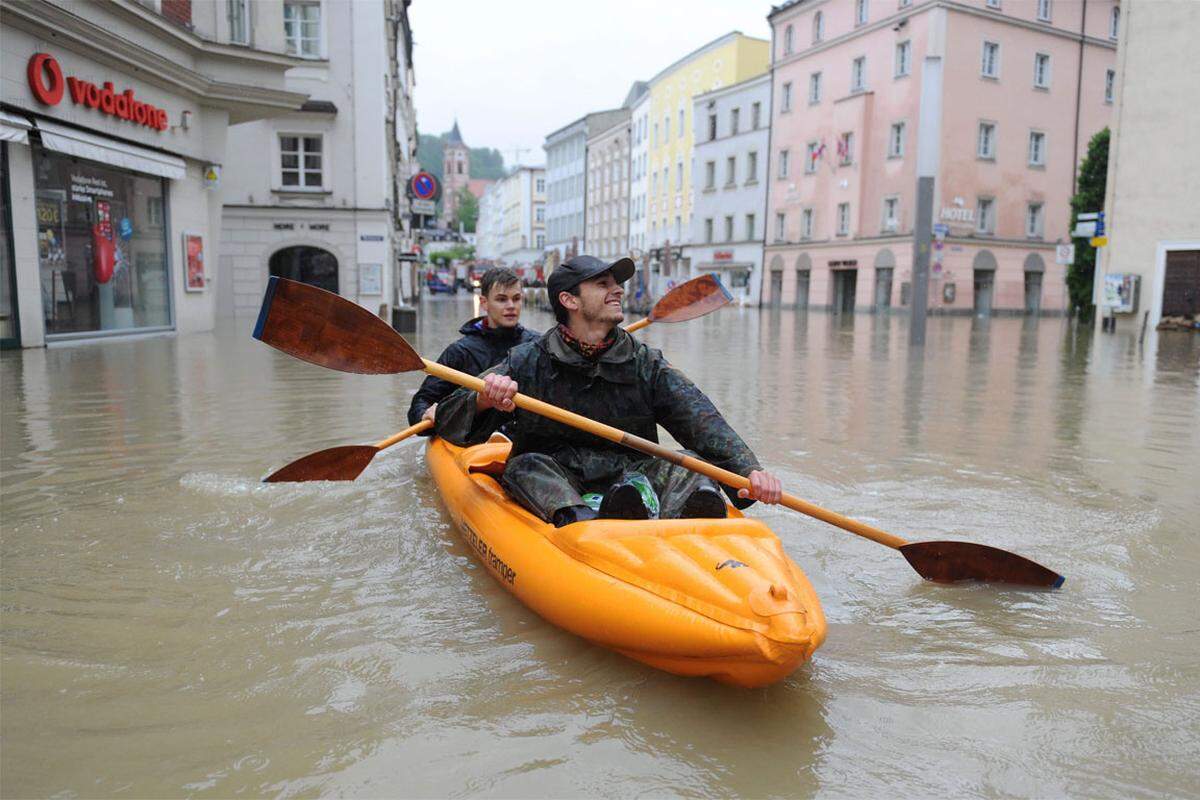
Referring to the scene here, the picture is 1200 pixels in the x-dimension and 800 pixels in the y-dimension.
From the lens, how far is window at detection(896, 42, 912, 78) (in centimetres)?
3606

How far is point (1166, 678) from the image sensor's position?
10.8 feet

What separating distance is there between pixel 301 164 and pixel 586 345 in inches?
916

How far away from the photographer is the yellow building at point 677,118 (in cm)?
4947

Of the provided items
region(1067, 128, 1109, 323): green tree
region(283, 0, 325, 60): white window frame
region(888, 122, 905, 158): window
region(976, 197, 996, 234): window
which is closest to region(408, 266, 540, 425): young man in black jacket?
region(283, 0, 325, 60): white window frame

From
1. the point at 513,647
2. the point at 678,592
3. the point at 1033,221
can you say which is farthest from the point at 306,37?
the point at 1033,221

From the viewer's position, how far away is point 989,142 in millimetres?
37125

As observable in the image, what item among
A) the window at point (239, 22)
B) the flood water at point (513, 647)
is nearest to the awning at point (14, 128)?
the flood water at point (513, 647)

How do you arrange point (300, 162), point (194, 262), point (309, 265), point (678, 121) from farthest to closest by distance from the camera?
point (678, 121), point (309, 265), point (300, 162), point (194, 262)

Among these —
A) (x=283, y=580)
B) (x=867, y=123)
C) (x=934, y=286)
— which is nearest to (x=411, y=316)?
(x=283, y=580)

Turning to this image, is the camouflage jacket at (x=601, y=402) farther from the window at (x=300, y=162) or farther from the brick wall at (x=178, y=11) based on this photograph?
the window at (x=300, y=162)

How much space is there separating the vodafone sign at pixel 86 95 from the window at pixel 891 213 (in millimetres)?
28625

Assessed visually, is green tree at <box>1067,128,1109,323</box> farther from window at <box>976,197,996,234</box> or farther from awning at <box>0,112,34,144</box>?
awning at <box>0,112,34,144</box>

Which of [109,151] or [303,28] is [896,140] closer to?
[303,28]

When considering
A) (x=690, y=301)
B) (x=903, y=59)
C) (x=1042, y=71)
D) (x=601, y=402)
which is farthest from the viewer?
(x=1042, y=71)
